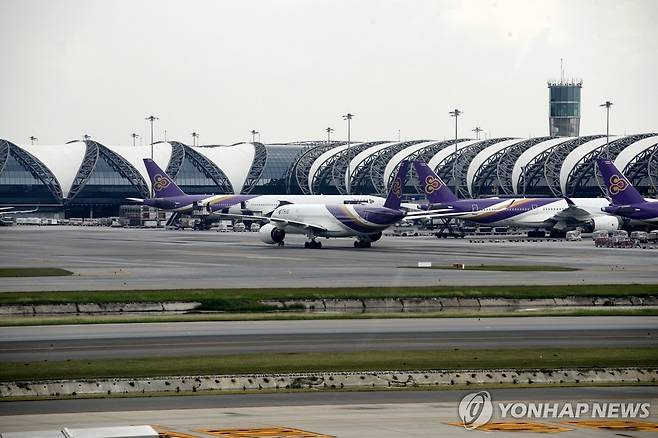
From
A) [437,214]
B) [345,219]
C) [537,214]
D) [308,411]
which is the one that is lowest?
[308,411]

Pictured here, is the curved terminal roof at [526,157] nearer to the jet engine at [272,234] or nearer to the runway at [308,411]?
the jet engine at [272,234]

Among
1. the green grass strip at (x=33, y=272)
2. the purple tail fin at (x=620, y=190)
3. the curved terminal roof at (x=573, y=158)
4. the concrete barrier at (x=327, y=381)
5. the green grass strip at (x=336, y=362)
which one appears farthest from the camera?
the curved terminal roof at (x=573, y=158)

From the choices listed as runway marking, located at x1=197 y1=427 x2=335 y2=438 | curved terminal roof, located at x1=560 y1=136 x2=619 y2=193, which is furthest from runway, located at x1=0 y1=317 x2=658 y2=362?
curved terminal roof, located at x1=560 y1=136 x2=619 y2=193

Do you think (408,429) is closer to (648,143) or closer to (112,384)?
(112,384)

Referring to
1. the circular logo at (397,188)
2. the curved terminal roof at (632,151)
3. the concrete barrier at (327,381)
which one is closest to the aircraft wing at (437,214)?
the circular logo at (397,188)

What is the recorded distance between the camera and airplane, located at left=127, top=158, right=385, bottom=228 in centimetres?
14575

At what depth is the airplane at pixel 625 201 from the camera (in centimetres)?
10353

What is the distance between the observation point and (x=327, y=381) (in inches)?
1122

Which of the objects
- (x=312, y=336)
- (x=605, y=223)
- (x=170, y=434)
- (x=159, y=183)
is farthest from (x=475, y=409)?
(x=159, y=183)

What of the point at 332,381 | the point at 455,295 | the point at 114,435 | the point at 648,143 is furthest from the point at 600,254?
the point at 648,143

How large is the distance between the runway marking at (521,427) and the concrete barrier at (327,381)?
17.5ft

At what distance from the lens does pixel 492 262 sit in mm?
78125

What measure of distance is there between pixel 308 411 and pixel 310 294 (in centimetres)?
2589

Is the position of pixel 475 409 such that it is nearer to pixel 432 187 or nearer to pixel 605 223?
pixel 605 223
